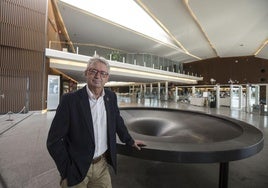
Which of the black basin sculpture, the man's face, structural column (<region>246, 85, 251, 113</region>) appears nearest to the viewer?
the man's face

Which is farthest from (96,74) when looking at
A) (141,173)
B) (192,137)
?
(192,137)

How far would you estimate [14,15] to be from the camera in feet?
28.9

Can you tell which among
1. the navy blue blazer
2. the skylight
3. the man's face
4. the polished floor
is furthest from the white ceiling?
the navy blue blazer

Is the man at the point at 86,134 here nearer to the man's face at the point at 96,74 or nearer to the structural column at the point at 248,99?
the man's face at the point at 96,74

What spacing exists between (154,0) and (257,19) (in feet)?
21.1

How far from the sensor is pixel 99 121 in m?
1.35

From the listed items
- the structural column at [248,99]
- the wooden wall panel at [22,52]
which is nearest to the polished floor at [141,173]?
the wooden wall panel at [22,52]

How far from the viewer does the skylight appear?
12.4 metres

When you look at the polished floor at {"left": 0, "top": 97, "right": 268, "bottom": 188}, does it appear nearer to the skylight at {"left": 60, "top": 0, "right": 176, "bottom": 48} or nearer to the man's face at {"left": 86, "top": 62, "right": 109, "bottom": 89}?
the man's face at {"left": 86, "top": 62, "right": 109, "bottom": 89}

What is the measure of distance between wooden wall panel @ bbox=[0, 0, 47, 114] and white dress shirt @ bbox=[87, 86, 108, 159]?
370 inches

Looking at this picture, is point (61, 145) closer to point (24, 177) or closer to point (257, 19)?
point (24, 177)

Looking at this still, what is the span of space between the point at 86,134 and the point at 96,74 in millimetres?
457

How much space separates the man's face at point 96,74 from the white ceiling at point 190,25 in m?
9.82

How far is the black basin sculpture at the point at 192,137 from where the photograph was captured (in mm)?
1836
